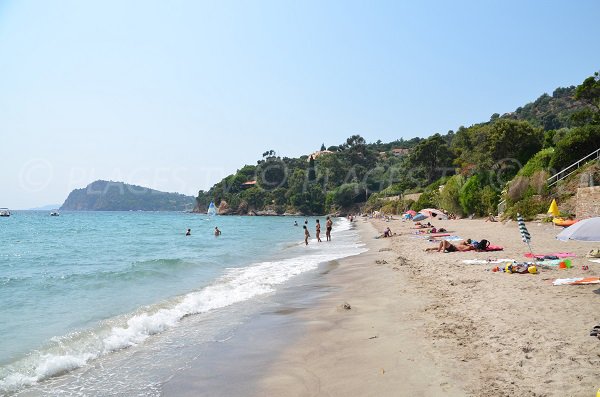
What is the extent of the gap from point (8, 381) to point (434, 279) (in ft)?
30.9

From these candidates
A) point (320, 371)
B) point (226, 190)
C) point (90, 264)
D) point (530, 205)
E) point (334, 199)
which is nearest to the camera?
point (320, 371)

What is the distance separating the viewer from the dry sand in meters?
4.48

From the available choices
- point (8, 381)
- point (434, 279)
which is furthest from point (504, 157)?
point (8, 381)

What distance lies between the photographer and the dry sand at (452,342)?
14.7 feet

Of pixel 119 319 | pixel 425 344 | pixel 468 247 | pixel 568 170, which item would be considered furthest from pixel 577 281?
pixel 568 170

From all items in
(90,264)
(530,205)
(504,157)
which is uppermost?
(504,157)

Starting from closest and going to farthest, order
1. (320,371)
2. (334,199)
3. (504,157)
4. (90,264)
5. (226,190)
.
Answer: (320,371) < (90,264) < (504,157) < (334,199) < (226,190)

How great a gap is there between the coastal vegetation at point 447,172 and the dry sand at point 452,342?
68.1 ft

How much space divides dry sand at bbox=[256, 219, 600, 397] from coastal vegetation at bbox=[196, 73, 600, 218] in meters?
20.7

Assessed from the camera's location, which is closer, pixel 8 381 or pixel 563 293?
pixel 8 381

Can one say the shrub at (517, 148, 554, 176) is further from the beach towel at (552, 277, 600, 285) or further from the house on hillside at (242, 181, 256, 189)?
the house on hillside at (242, 181, 256, 189)

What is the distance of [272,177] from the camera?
5512 inches

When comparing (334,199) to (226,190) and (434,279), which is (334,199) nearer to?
(226,190)

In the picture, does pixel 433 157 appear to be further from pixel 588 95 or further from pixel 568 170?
pixel 568 170
